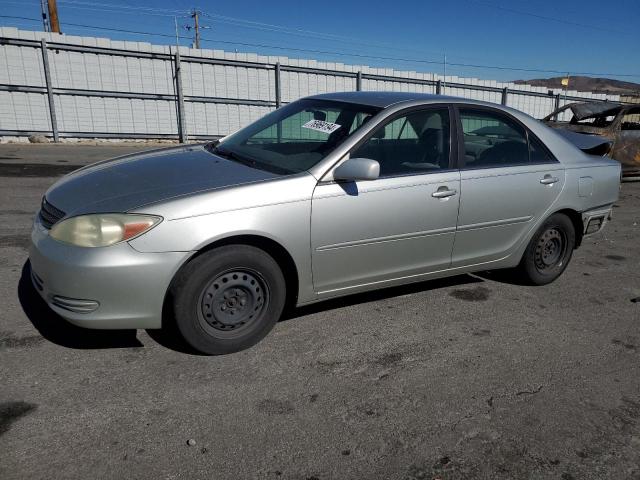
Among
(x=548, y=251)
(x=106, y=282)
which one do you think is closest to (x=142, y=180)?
(x=106, y=282)

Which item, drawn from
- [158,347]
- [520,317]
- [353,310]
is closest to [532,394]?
[520,317]

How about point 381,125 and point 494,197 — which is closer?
point 381,125

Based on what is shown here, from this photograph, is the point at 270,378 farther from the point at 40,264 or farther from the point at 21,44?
the point at 21,44

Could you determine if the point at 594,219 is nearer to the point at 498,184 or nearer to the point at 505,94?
the point at 498,184

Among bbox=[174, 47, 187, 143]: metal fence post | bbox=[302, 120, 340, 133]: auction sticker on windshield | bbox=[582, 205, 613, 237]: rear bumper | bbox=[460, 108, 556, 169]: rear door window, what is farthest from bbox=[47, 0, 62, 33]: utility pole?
bbox=[582, 205, 613, 237]: rear bumper


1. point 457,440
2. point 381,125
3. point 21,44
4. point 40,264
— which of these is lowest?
point 457,440

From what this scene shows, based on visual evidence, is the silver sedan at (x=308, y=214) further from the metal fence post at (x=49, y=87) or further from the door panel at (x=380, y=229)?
the metal fence post at (x=49, y=87)

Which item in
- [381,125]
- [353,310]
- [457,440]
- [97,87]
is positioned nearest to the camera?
[457,440]

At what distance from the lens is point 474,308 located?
4148 mm

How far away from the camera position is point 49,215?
3135 millimetres

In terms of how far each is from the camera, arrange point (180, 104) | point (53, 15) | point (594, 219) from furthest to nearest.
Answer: point (53, 15) < point (180, 104) < point (594, 219)

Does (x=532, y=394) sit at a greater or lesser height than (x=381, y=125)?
lesser

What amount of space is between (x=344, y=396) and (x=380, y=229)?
3.82 ft

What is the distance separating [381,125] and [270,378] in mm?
1848
